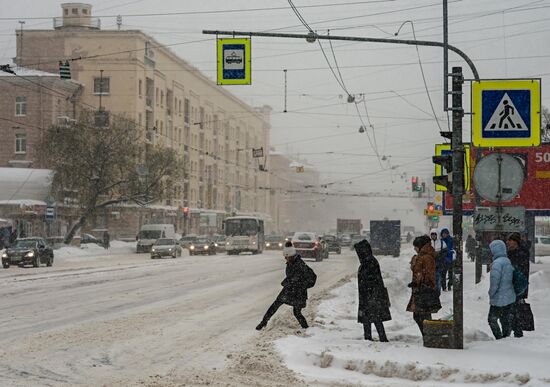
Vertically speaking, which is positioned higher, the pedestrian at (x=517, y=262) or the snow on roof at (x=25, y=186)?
the snow on roof at (x=25, y=186)

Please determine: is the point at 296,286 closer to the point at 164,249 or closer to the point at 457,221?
the point at 457,221

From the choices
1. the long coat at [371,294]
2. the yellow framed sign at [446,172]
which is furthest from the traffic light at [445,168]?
the long coat at [371,294]

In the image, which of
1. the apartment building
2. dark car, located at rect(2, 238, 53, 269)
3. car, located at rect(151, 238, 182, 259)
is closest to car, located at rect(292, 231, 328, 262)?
car, located at rect(151, 238, 182, 259)

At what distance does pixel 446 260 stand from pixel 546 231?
220ft

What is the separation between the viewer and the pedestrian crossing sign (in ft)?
37.1

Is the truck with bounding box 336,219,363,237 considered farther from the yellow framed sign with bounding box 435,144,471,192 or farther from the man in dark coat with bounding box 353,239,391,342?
the man in dark coat with bounding box 353,239,391,342

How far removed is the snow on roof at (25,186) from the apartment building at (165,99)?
294 inches

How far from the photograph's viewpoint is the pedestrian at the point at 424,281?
12328mm

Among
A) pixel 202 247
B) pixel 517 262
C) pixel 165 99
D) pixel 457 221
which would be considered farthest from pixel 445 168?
pixel 165 99

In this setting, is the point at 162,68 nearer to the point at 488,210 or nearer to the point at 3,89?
the point at 3,89

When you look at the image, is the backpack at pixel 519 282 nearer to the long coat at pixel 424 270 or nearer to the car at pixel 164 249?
the long coat at pixel 424 270

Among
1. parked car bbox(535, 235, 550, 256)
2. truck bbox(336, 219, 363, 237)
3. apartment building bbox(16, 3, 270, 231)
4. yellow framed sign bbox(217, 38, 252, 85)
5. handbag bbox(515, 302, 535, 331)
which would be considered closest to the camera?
handbag bbox(515, 302, 535, 331)

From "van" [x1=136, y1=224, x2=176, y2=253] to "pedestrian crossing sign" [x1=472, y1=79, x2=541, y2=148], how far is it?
56.5 m

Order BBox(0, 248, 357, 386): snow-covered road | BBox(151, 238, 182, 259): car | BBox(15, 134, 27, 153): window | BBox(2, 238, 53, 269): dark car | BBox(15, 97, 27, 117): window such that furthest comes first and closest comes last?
1. BBox(15, 134, 27, 153): window
2. BBox(15, 97, 27, 117): window
3. BBox(151, 238, 182, 259): car
4. BBox(2, 238, 53, 269): dark car
5. BBox(0, 248, 357, 386): snow-covered road
